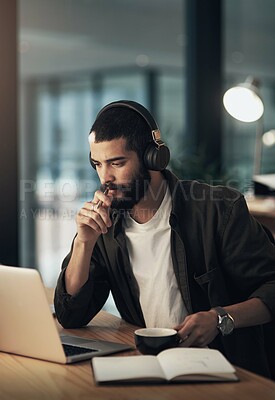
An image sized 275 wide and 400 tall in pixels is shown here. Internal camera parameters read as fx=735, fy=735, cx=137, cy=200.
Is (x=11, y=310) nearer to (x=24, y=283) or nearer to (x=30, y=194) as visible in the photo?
(x=24, y=283)

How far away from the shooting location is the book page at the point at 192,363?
144 centimetres

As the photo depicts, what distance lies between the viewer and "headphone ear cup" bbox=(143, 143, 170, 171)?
1.97 m

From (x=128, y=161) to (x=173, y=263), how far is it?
299 millimetres

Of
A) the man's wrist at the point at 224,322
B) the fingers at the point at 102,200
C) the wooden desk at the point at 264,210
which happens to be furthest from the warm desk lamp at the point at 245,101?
the man's wrist at the point at 224,322

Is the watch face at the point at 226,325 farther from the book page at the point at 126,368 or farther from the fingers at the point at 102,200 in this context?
the fingers at the point at 102,200

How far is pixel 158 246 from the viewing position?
201cm

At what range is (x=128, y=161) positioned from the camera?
1982 mm

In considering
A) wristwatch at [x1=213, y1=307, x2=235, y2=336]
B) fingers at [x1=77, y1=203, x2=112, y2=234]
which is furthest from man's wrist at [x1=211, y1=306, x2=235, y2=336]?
fingers at [x1=77, y1=203, x2=112, y2=234]

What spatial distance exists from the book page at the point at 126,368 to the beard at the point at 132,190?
1.66 ft

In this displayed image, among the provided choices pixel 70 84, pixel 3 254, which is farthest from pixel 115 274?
pixel 70 84

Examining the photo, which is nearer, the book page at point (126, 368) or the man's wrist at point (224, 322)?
the book page at point (126, 368)

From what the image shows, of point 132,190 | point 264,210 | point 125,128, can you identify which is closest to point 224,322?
point 132,190

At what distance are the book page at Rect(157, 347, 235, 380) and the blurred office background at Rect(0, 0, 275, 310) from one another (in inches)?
95.6

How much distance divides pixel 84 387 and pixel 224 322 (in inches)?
17.1
